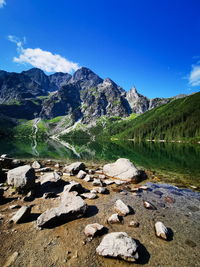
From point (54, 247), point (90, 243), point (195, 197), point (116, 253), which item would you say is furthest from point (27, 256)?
point (195, 197)

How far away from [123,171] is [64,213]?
13040 mm

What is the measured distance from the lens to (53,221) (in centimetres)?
923

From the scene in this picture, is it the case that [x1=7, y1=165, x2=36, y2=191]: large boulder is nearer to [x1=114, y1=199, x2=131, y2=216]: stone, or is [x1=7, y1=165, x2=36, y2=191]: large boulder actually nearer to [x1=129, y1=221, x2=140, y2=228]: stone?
[x1=114, y1=199, x2=131, y2=216]: stone

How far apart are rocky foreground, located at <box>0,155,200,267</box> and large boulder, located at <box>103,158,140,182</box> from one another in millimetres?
3518

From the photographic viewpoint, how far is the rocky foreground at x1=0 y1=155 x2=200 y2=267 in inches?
271

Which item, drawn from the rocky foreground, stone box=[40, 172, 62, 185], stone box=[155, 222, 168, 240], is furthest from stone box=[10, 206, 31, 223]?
stone box=[155, 222, 168, 240]

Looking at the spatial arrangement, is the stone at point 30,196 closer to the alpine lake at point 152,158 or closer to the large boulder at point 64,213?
the large boulder at point 64,213

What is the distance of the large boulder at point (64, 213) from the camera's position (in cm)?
904

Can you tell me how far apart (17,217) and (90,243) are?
528cm

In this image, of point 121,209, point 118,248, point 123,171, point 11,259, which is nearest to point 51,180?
point 121,209

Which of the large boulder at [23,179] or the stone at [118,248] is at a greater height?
the large boulder at [23,179]

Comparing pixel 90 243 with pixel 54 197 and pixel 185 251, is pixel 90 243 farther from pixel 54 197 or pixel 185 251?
pixel 54 197

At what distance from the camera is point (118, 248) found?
697 cm

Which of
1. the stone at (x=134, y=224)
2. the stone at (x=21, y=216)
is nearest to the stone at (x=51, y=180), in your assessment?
the stone at (x=21, y=216)
